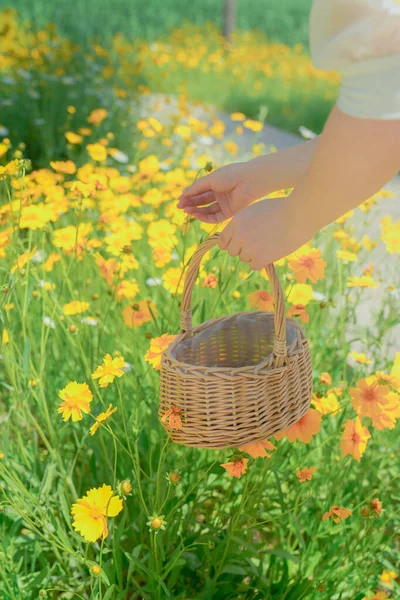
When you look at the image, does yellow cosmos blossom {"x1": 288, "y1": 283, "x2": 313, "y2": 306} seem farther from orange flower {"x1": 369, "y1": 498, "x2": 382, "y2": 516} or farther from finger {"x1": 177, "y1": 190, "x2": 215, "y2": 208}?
orange flower {"x1": 369, "y1": 498, "x2": 382, "y2": 516}

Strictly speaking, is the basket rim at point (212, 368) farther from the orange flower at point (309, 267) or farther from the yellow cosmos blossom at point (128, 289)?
the yellow cosmos blossom at point (128, 289)

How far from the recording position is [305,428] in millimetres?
1266

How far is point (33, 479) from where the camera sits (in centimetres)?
149

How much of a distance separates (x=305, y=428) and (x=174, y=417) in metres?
0.25

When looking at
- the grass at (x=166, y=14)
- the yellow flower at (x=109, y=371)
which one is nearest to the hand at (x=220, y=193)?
the yellow flower at (x=109, y=371)

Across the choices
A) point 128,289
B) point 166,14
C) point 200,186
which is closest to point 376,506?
point 200,186

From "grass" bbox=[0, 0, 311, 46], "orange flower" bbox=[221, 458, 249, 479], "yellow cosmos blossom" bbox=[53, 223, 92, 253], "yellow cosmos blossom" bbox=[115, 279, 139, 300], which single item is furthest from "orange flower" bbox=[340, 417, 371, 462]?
"grass" bbox=[0, 0, 311, 46]

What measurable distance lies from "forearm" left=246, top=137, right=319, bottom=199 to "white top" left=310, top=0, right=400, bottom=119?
31cm

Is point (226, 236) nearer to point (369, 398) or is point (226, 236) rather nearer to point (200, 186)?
point (200, 186)

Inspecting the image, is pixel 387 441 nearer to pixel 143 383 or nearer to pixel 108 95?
pixel 143 383

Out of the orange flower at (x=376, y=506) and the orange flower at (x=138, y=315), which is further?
the orange flower at (x=138, y=315)

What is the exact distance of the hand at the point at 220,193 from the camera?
122 cm

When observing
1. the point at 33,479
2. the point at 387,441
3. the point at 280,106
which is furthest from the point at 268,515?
the point at 280,106

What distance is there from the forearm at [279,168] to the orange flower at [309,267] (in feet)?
0.82
